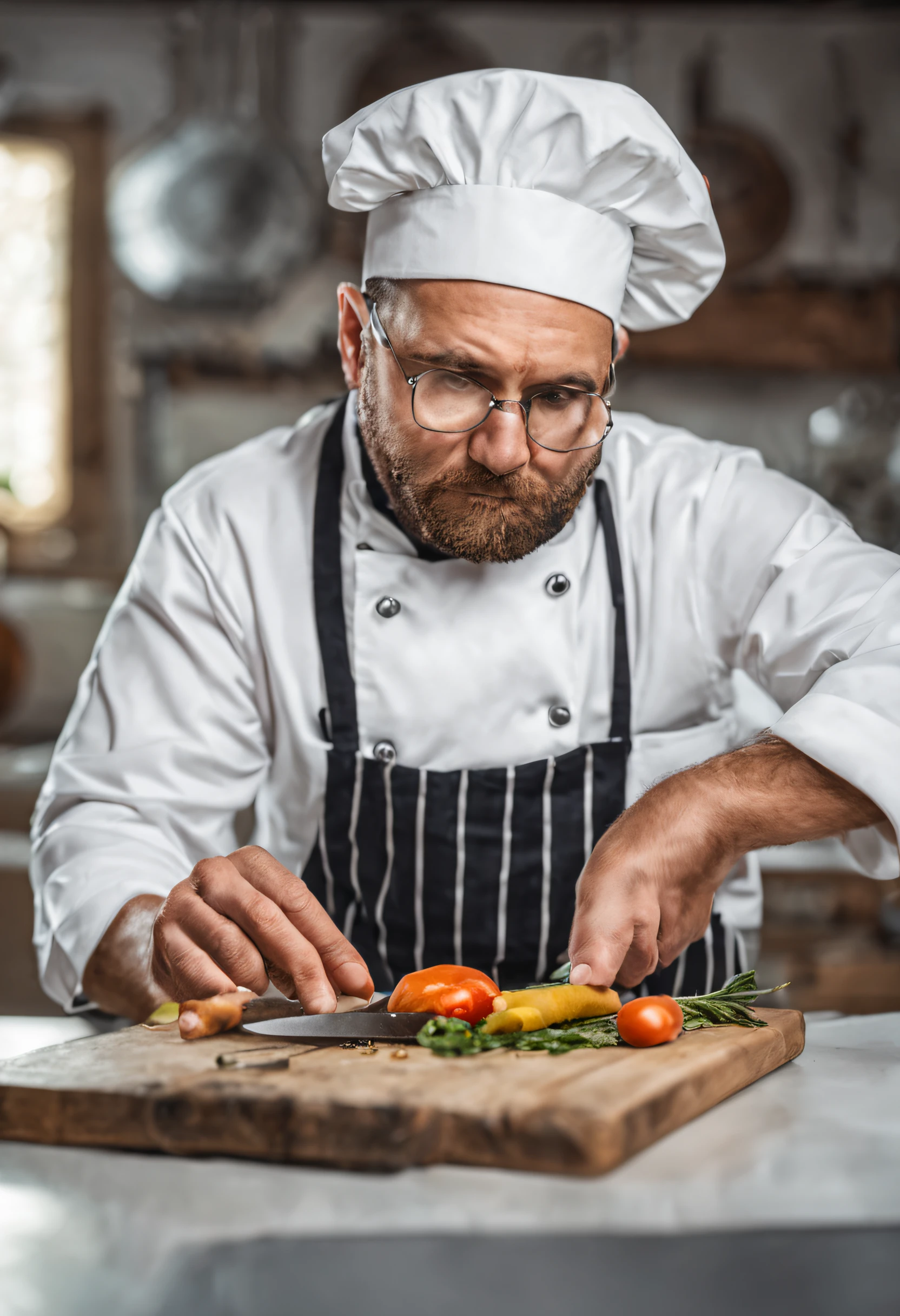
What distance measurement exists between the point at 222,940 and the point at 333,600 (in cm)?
52

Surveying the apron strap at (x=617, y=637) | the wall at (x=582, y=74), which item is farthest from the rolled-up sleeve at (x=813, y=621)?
the wall at (x=582, y=74)

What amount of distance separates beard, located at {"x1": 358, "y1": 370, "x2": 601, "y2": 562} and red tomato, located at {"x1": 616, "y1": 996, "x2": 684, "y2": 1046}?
560 mm

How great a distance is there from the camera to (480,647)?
1576 millimetres

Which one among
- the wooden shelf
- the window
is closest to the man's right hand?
the wooden shelf

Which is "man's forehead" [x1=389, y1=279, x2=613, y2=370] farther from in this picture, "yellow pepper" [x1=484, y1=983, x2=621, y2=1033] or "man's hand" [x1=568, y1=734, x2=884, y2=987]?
"yellow pepper" [x1=484, y1=983, x2=621, y2=1033]

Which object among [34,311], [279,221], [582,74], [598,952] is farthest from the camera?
[34,311]

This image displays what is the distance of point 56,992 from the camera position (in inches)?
58.4

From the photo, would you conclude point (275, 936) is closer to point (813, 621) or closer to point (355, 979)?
point (355, 979)

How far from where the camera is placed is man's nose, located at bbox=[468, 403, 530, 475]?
139 centimetres

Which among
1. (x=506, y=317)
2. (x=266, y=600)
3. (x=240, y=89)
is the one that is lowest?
(x=266, y=600)

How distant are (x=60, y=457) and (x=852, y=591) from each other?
3.60 meters

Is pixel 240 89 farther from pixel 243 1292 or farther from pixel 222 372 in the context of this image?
pixel 243 1292

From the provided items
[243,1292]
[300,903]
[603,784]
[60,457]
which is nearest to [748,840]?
[603,784]

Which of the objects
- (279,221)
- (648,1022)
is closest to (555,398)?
(648,1022)
